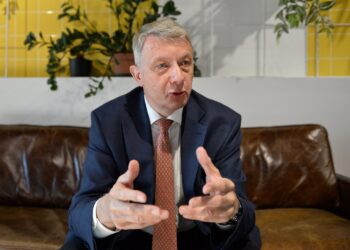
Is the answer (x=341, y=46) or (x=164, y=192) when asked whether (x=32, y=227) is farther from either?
(x=341, y=46)

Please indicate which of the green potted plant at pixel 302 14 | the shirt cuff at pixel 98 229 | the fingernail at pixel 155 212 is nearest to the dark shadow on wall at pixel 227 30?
the green potted plant at pixel 302 14

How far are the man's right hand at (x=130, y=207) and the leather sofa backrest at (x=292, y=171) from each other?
50.2 inches

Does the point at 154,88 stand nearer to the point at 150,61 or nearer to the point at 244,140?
the point at 150,61

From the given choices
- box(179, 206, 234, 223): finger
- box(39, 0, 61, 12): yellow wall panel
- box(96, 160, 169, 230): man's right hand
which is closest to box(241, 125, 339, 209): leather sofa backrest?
box(179, 206, 234, 223): finger

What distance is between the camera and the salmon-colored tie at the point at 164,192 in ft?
3.65

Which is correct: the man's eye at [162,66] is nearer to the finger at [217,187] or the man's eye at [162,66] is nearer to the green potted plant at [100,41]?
the finger at [217,187]

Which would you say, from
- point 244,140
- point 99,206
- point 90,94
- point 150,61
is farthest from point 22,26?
point 99,206

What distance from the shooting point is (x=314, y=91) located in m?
2.40

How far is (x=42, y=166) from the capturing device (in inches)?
83.7

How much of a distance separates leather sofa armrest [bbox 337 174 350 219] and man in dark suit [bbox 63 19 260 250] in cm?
95

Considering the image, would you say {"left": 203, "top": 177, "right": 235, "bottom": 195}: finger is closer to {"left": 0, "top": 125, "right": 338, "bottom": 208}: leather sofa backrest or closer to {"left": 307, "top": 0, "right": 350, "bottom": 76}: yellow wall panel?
{"left": 0, "top": 125, "right": 338, "bottom": 208}: leather sofa backrest

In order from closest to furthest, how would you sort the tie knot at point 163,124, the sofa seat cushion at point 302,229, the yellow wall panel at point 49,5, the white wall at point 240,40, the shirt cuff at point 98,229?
the shirt cuff at point 98,229 < the tie knot at point 163,124 < the sofa seat cushion at point 302,229 < the white wall at point 240,40 < the yellow wall panel at point 49,5

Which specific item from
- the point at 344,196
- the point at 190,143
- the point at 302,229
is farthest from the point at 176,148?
the point at 344,196

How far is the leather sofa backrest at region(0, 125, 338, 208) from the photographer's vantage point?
6.63 feet
